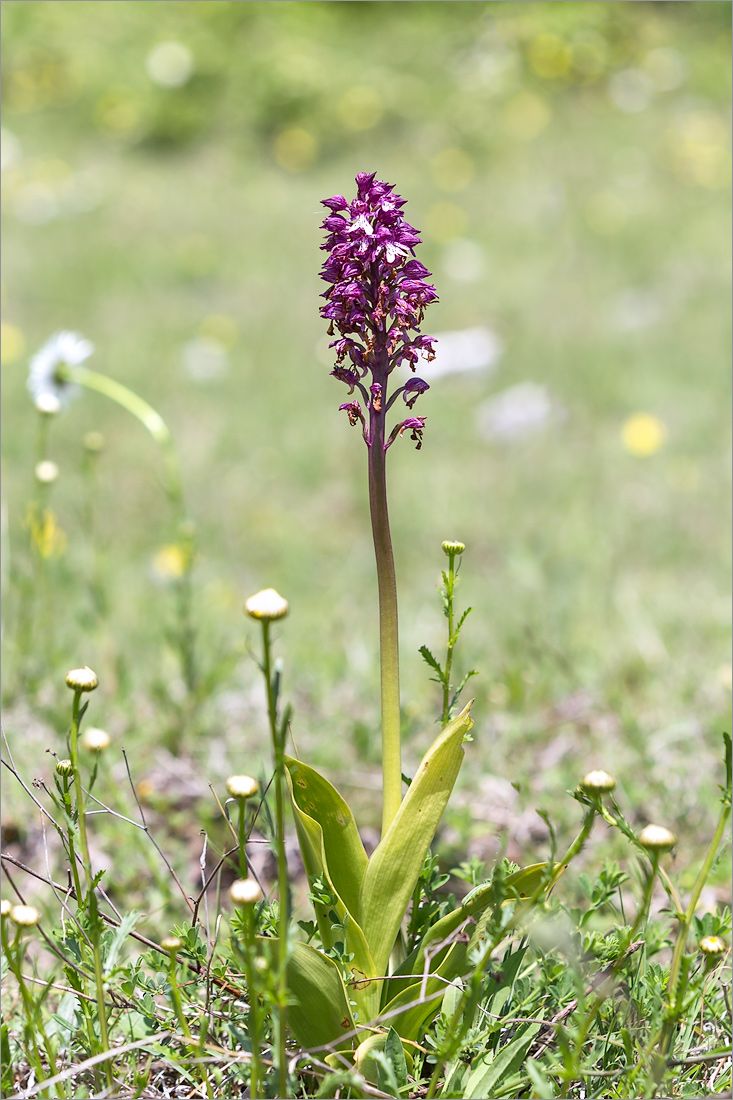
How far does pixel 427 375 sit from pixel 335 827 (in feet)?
17.3

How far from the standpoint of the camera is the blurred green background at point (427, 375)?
2.96m

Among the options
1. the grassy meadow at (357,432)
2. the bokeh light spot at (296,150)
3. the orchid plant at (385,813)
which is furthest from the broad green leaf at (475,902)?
the bokeh light spot at (296,150)

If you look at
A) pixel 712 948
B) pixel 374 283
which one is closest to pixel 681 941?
pixel 712 948

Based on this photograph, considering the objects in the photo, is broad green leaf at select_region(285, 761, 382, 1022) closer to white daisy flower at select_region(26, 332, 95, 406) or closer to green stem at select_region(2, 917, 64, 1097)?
green stem at select_region(2, 917, 64, 1097)

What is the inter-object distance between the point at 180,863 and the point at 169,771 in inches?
14.1

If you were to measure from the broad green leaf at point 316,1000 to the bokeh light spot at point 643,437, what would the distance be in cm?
446

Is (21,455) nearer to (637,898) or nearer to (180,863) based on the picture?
(180,863)

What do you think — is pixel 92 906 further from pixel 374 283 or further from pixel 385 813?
pixel 374 283

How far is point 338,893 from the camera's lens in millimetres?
1452

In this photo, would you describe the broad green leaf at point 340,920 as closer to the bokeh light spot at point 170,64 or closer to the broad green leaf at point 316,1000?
the broad green leaf at point 316,1000

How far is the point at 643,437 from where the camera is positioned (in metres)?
5.39

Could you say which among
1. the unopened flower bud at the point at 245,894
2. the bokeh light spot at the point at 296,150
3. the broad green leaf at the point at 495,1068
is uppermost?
the bokeh light spot at the point at 296,150

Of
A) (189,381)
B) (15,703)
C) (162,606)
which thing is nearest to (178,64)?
(189,381)

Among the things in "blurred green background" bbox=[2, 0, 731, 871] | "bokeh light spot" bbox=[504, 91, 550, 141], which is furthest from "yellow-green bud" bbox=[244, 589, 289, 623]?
"bokeh light spot" bbox=[504, 91, 550, 141]
